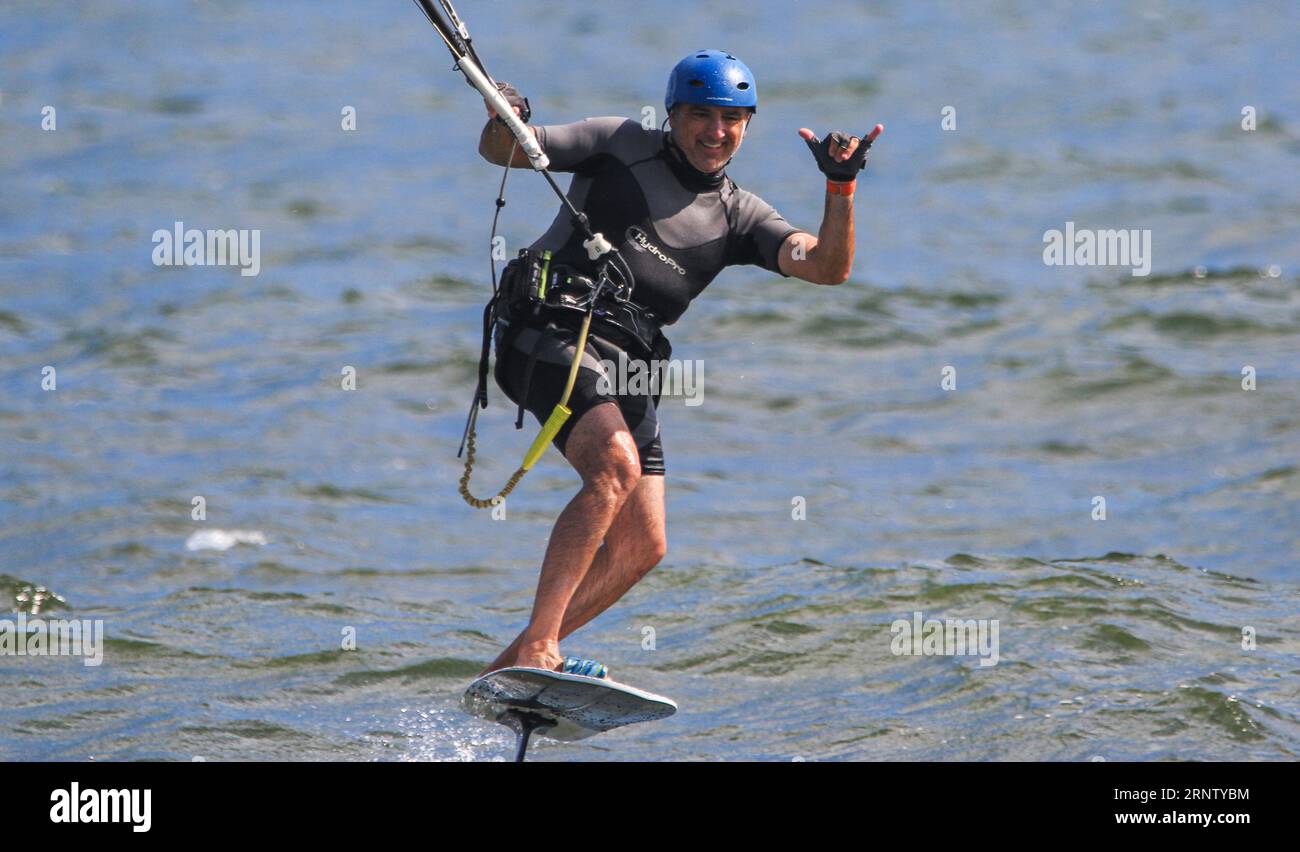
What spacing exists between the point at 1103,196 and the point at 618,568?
1308 inches

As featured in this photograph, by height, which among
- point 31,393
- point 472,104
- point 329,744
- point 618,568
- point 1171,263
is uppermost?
point 472,104

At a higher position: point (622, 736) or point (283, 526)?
point (283, 526)

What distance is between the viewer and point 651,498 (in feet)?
34.1

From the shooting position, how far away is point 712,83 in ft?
32.4

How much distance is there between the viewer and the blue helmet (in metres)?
9.89

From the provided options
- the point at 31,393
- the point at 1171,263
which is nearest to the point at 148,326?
the point at 31,393

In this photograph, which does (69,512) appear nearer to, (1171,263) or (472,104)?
(1171,263)
